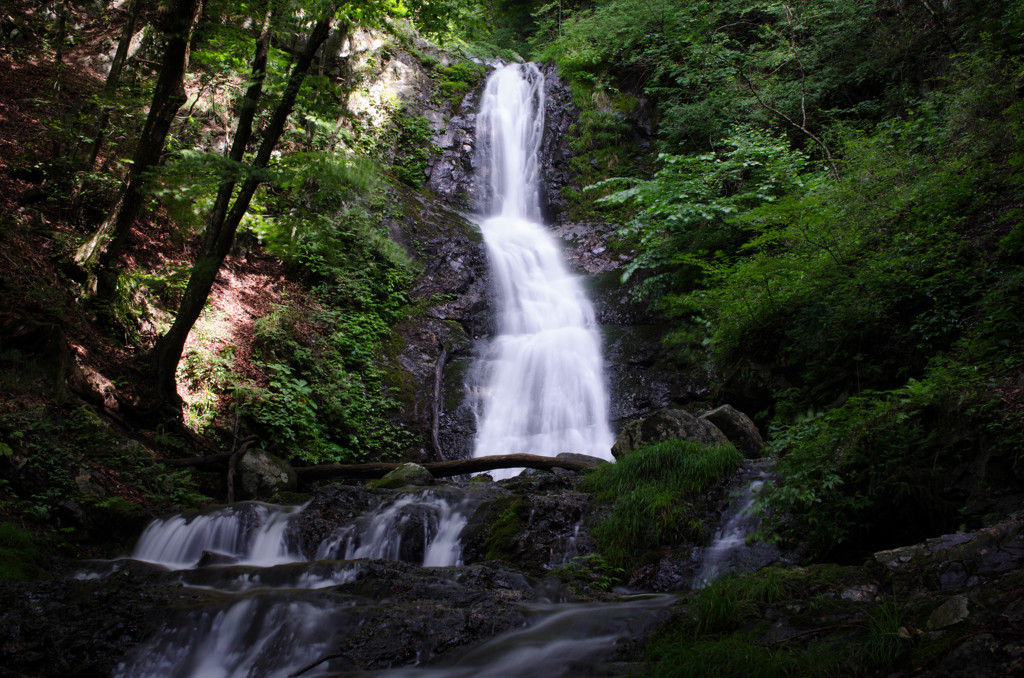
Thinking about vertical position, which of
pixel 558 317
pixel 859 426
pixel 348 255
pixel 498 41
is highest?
pixel 498 41

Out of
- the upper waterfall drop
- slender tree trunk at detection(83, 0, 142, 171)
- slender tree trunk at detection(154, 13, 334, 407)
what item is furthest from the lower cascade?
slender tree trunk at detection(83, 0, 142, 171)

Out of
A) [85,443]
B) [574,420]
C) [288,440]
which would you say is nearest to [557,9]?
[574,420]

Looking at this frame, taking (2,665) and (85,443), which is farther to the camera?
(85,443)

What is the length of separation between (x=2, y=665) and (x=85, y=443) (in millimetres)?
3660

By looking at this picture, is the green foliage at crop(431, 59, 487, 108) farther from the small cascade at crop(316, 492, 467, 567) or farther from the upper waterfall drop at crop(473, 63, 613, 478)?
the small cascade at crop(316, 492, 467, 567)

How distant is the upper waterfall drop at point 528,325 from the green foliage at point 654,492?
3.62 m

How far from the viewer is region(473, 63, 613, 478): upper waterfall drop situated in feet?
33.4

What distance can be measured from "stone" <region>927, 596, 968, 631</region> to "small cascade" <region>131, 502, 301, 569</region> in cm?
515

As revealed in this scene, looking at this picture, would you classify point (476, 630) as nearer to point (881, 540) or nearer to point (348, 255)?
point (881, 540)

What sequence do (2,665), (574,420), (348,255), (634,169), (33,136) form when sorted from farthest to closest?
(634,169), (348,255), (574,420), (33,136), (2,665)

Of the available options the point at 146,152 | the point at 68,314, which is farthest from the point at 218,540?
the point at 146,152

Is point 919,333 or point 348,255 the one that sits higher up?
point 348,255

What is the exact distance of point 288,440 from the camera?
8664 mm

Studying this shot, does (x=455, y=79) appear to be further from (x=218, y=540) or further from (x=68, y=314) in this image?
(x=218, y=540)
